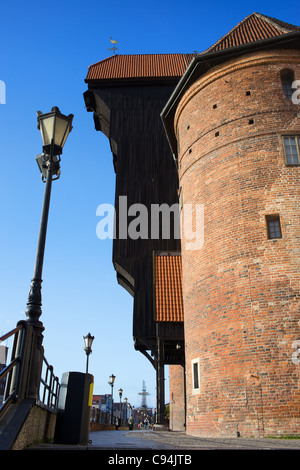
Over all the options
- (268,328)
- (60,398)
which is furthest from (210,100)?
(60,398)

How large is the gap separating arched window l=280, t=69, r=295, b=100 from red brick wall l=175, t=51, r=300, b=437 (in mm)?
210

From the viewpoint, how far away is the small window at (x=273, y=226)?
1165 centimetres

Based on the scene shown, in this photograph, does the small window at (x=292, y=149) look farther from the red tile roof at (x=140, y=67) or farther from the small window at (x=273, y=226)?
the red tile roof at (x=140, y=67)

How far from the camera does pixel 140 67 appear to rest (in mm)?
26984

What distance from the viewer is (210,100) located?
14453 mm

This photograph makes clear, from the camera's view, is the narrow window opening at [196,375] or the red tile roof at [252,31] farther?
the red tile roof at [252,31]

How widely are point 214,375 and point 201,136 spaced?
8081 mm

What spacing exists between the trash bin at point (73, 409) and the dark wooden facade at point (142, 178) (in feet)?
35.4

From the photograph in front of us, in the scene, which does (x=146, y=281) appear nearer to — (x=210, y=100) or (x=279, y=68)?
(x=210, y=100)

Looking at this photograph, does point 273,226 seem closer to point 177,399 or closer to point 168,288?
point 168,288

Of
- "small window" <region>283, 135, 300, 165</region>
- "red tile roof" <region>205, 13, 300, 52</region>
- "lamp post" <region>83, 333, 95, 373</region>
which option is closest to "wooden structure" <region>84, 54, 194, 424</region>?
"lamp post" <region>83, 333, 95, 373</region>

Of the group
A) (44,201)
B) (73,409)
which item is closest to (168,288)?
(73,409)

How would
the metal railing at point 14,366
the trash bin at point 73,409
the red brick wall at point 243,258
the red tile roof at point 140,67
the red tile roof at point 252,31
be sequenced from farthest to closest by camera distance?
the red tile roof at point 140,67, the red tile roof at point 252,31, the red brick wall at point 243,258, the trash bin at point 73,409, the metal railing at point 14,366

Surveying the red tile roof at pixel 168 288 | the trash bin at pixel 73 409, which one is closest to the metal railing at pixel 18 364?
the trash bin at pixel 73 409
